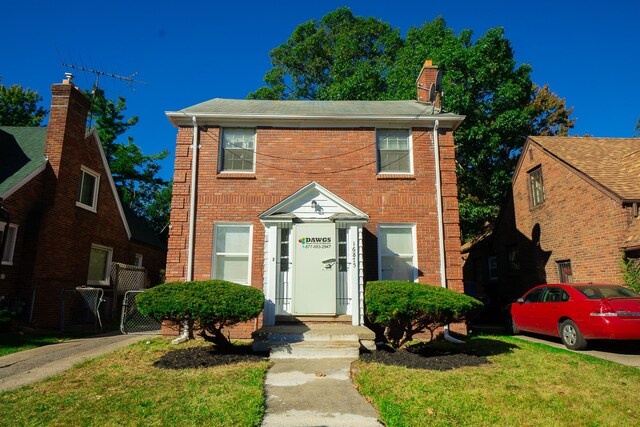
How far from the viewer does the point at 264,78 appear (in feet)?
99.3

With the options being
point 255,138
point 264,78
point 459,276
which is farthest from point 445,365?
point 264,78

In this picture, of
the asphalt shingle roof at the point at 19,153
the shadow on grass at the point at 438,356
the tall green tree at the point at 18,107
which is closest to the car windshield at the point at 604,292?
the shadow on grass at the point at 438,356

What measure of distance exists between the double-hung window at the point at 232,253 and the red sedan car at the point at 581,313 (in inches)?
293

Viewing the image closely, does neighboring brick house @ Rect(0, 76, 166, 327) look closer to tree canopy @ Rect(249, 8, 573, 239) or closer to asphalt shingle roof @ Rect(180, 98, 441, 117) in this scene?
asphalt shingle roof @ Rect(180, 98, 441, 117)

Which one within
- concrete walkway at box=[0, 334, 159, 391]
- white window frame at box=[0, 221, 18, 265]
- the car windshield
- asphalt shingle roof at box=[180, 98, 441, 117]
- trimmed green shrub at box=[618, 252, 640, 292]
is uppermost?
→ asphalt shingle roof at box=[180, 98, 441, 117]

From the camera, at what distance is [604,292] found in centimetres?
903

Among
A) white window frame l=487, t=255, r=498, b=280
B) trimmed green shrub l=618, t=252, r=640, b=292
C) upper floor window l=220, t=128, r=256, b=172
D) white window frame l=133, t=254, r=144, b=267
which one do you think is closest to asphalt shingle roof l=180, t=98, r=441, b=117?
upper floor window l=220, t=128, r=256, b=172

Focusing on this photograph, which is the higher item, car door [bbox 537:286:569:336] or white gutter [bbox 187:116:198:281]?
white gutter [bbox 187:116:198:281]

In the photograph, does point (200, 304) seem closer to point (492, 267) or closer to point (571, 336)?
point (571, 336)

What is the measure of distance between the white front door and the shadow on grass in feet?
5.74

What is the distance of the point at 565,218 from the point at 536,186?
8.48ft

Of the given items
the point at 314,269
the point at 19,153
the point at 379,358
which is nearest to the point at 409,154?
the point at 314,269

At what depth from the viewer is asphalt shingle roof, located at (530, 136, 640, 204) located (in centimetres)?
1208

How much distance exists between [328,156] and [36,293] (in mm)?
9549
